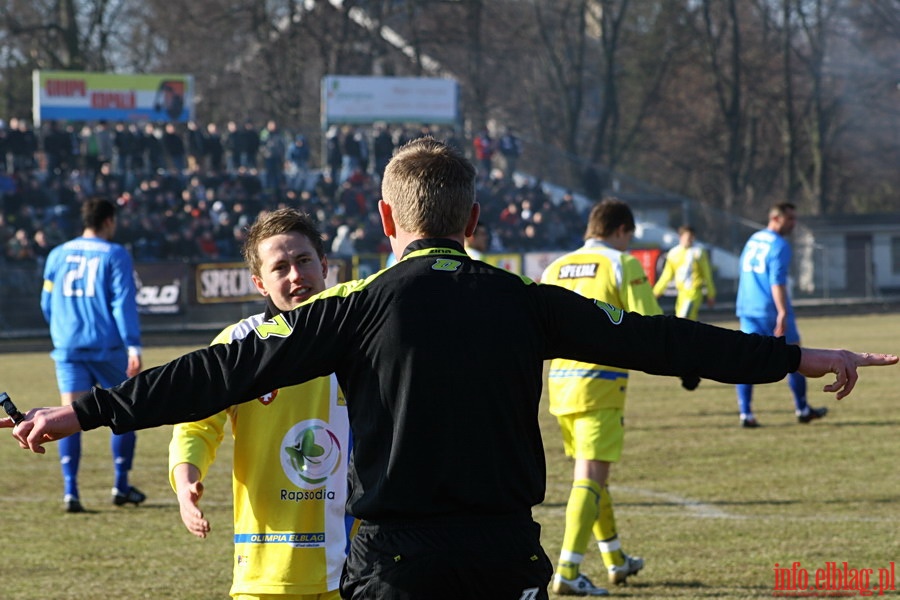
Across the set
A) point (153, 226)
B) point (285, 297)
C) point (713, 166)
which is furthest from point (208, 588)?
point (713, 166)

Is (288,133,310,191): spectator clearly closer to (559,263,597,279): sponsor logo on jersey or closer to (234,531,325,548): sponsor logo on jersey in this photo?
(559,263,597,279): sponsor logo on jersey

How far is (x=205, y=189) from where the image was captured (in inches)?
1342

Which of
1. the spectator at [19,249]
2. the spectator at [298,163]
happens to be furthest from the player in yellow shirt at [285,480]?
the spectator at [298,163]

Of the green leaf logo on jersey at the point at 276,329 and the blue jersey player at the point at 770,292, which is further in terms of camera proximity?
the blue jersey player at the point at 770,292

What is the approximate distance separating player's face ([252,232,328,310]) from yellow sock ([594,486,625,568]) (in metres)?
3.25

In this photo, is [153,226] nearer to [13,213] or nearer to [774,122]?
[13,213]

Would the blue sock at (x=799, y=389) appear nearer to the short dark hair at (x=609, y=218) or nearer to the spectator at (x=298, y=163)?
the short dark hair at (x=609, y=218)

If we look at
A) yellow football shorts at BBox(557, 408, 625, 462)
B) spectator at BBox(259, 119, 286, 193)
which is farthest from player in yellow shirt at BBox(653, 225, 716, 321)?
spectator at BBox(259, 119, 286, 193)

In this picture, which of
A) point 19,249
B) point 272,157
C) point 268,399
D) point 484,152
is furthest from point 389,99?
point 268,399

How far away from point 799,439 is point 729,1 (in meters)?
42.8

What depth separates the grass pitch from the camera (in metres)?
7.16

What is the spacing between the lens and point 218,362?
3035 mm

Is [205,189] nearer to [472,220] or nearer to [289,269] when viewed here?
[289,269]

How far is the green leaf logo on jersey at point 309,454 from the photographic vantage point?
13.3 feet
